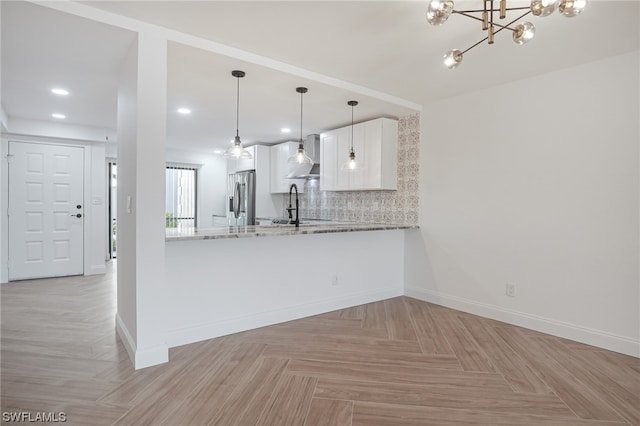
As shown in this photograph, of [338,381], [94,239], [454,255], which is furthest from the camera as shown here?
[94,239]

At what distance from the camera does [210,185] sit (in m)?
7.98

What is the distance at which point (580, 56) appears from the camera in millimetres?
2879

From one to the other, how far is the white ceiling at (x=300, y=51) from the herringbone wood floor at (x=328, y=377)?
233 cm

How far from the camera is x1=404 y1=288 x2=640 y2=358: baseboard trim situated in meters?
2.83

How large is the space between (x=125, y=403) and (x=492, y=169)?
12.1 ft

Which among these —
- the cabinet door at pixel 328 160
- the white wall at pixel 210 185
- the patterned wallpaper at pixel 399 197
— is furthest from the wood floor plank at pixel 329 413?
the white wall at pixel 210 185

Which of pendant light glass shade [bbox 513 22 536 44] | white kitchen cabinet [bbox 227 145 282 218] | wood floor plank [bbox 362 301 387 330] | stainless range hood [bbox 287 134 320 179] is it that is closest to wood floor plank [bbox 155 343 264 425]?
wood floor plank [bbox 362 301 387 330]

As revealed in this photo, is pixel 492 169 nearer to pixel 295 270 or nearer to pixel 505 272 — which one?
pixel 505 272

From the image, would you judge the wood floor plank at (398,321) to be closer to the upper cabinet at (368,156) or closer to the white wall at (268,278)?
the white wall at (268,278)

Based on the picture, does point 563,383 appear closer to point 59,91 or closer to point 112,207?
point 59,91

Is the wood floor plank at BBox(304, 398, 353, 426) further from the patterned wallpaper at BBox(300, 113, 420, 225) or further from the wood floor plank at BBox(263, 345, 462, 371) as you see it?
the patterned wallpaper at BBox(300, 113, 420, 225)

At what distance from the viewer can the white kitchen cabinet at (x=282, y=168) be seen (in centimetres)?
616

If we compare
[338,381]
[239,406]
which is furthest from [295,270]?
[239,406]

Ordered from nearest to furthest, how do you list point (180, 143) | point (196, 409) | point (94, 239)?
point (196, 409)
point (94, 239)
point (180, 143)
